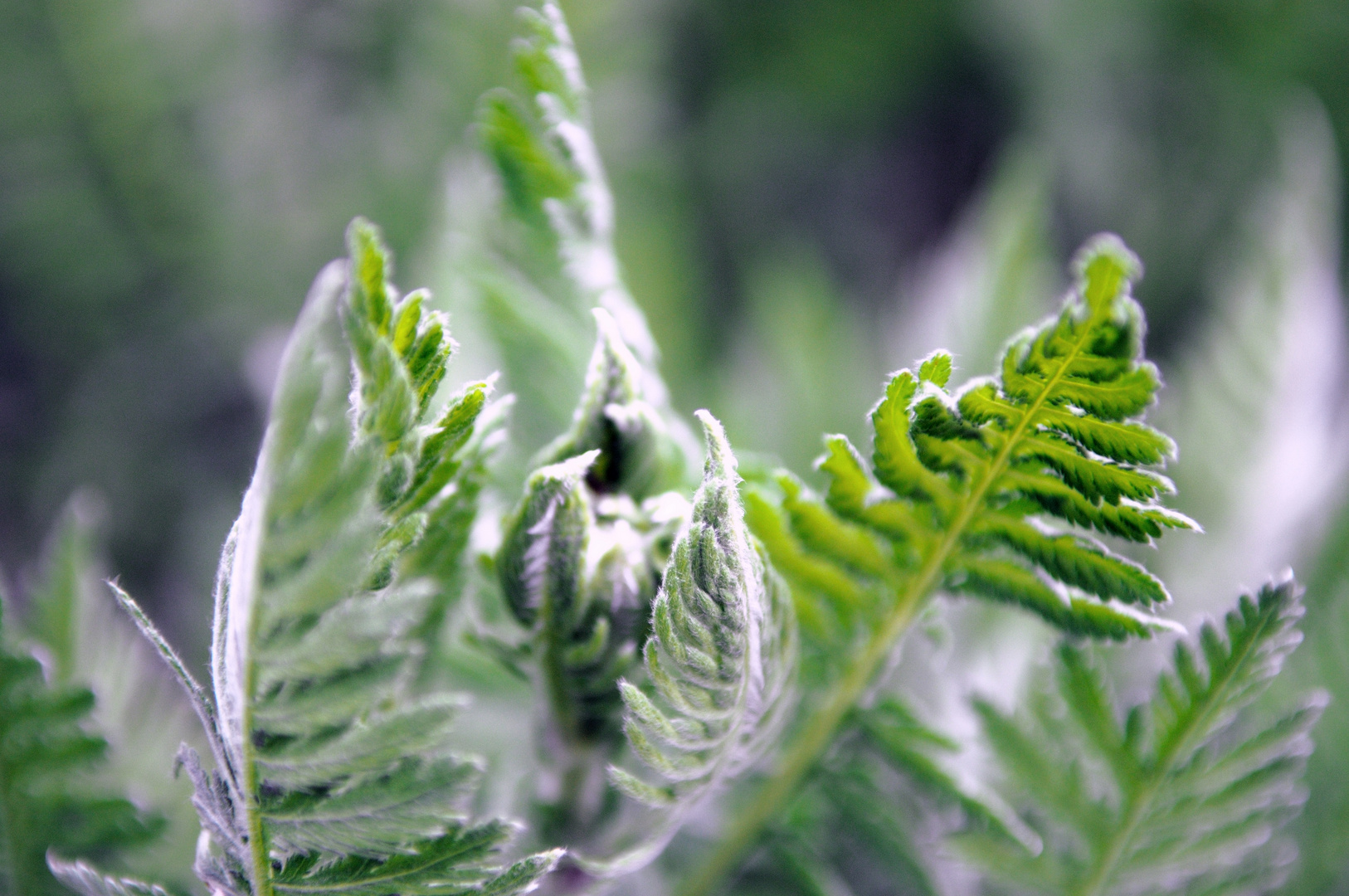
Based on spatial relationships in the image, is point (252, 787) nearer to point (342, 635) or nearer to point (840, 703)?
point (342, 635)

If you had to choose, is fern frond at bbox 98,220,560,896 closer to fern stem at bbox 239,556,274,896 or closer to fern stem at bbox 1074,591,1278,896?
fern stem at bbox 239,556,274,896

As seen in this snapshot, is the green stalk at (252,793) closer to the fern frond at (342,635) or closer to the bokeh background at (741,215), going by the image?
the fern frond at (342,635)

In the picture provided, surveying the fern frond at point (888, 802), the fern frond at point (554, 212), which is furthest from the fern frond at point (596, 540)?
the fern frond at point (888, 802)

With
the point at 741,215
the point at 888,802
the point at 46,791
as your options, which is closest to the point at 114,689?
the point at 46,791

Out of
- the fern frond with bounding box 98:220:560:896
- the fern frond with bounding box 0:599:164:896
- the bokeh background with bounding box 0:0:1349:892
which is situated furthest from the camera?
the bokeh background with bounding box 0:0:1349:892

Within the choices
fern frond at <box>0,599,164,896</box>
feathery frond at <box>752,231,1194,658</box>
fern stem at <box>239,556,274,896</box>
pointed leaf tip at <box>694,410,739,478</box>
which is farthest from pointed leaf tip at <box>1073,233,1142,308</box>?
fern frond at <box>0,599,164,896</box>
